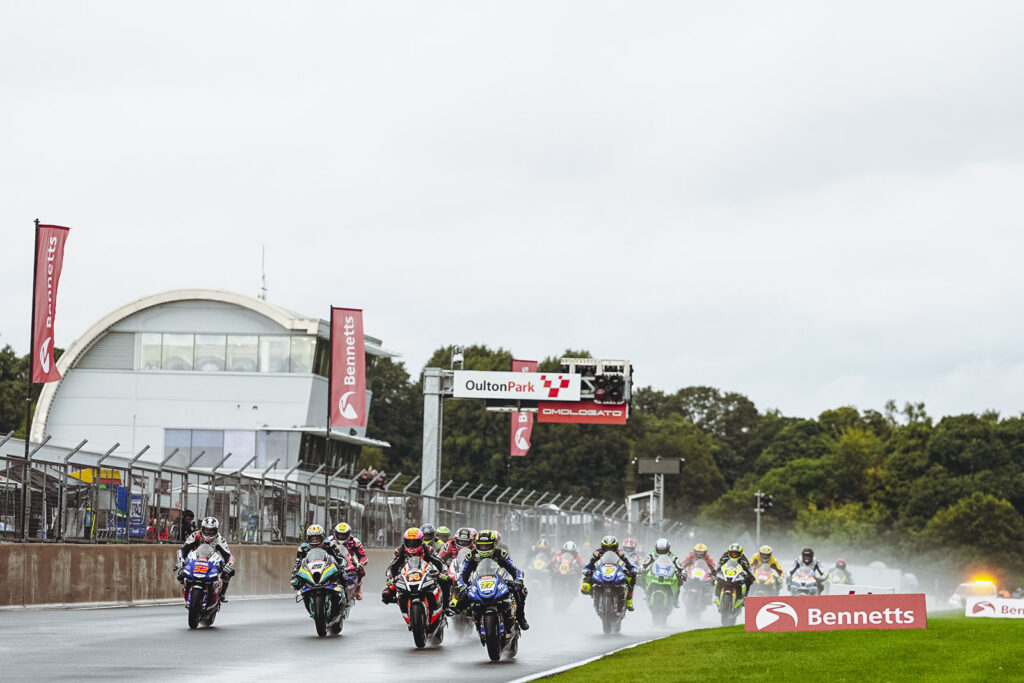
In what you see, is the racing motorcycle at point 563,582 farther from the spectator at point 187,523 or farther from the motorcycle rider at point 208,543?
the motorcycle rider at point 208,543

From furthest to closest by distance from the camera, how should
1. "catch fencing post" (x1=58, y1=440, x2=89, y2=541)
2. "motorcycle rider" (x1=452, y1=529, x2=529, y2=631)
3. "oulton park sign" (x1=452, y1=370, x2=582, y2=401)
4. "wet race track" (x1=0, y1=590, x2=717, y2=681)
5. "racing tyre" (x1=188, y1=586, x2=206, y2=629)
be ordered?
"oulton park sign" (x1=452, y1=370, x2=582, y2=401), "catch fencing post" (x1=58, y1=440, x2=89, y2=541), "racing tyre" (x1=188, y1=586, x2=206, y2=629), "motorcycle rider" (x1=452, y1=529, x2=529, y2=631), "wet race track" (x1=0, y1=590, x2=717, y2=681)

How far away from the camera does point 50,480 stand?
2617cm

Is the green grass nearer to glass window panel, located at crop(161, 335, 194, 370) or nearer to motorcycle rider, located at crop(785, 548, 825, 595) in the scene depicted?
motorcycle rider, located at crop(785, 548, 825, 595)

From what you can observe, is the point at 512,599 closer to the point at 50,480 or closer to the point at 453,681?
the point at 453,681

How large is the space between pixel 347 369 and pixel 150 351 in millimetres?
33221

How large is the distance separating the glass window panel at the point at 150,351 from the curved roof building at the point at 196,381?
47 mm

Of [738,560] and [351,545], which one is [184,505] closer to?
[351,545]

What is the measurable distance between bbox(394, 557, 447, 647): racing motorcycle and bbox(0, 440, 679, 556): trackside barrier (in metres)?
7.57

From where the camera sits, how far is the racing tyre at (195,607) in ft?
74.6

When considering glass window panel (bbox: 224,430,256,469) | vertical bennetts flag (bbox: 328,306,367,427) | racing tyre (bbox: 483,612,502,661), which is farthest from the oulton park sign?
racing tyre (bbox: 483,612,502,661)

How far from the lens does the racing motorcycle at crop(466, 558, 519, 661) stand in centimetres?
1872

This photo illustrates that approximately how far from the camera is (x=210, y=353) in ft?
256

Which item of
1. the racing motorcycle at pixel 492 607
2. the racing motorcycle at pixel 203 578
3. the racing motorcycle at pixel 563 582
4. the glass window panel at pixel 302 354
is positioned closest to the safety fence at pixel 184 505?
the racing motorcycle at pixel 203 578

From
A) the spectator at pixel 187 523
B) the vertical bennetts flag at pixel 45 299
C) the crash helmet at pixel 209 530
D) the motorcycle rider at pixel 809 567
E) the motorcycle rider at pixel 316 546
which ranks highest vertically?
the vertical bennetts flag at pixel 45 299
